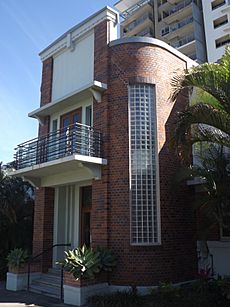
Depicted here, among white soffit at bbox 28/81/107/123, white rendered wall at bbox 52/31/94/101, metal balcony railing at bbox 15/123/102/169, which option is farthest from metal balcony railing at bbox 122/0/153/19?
metal balcony railing at bbox 15/123/102/169

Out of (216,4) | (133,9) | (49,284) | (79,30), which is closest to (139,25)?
(133,9)

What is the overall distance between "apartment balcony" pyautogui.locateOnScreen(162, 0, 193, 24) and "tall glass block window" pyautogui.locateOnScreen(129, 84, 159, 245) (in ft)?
122

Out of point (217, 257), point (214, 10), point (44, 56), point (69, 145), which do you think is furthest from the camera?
point (214, 10)

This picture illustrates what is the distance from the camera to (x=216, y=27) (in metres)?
42.2

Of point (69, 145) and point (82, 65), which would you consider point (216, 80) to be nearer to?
point (69, 145)

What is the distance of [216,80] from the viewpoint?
8.67 meters

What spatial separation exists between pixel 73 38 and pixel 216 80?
328 inches

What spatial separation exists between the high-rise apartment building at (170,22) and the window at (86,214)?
32622mm

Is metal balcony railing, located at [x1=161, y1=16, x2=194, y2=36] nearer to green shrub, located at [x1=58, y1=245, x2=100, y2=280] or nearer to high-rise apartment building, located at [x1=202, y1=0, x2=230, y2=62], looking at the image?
high-rise apartment building, located at [x1=202, y1=0, x2=230, y2=62]

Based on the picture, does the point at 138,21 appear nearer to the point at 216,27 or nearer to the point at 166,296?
the point at 216,27

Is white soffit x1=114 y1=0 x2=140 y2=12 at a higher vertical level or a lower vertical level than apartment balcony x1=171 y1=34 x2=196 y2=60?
higher

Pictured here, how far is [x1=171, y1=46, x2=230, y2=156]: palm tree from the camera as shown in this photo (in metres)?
8.67

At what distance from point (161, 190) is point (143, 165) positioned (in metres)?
1.09

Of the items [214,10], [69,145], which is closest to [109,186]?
[69,145]
